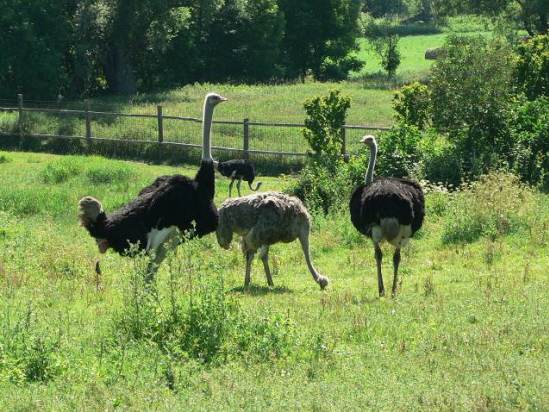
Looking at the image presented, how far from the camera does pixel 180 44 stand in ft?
163

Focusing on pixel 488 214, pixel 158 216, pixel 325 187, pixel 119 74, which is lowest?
pixel 119 74

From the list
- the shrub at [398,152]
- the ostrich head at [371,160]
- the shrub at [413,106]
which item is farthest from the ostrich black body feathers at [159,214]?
the shrub at [413,106]

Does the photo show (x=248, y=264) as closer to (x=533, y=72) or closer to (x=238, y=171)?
(x=238, y=171)

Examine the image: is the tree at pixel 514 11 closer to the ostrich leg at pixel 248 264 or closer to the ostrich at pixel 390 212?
the ostrich at pixel 390 212

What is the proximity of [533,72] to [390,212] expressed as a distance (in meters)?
9.96

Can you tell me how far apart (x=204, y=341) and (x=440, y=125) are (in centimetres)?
1239

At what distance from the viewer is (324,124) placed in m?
21.0

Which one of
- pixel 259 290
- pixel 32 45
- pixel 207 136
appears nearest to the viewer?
pixel 259 290

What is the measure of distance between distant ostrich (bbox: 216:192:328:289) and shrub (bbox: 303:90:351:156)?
26.5 ft

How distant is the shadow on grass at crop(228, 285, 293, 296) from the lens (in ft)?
38.7

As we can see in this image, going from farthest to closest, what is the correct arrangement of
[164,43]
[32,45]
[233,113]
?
1. [164,43]
2. [32,45]
3. [233,113]

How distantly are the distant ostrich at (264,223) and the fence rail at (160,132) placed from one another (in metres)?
13.6

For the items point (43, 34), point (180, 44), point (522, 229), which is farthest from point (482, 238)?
point (180, 44)

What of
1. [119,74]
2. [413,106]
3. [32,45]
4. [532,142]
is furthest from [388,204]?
[119,74]
